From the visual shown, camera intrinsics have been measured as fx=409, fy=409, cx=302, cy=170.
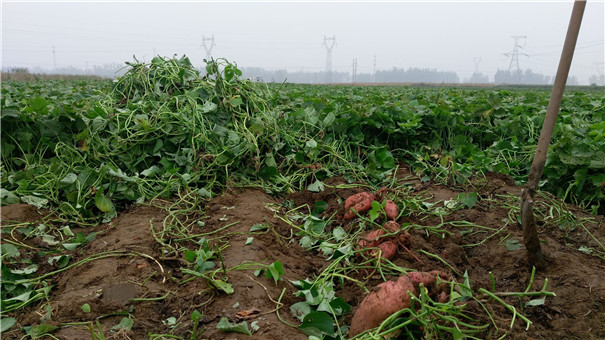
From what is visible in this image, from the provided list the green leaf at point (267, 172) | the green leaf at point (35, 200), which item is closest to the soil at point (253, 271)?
the green leaf at point (35, 200)

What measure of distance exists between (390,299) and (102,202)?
2443mm

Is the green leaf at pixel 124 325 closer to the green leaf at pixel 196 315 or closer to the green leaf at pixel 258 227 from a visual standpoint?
the green leaf at pixel 196 315

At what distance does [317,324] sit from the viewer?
1828 mm

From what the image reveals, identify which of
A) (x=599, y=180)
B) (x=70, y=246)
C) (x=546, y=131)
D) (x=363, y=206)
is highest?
(x=546, y=131)

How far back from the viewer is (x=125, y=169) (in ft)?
12.6

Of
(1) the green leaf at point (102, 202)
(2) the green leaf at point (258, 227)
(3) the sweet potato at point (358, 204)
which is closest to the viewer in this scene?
(2) the green leaf at point (258, 227)

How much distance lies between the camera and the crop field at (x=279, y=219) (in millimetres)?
1876

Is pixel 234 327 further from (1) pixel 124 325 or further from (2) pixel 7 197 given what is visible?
(2) pixel 7 197

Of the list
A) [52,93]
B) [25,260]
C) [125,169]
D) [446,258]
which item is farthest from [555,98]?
[52,93]

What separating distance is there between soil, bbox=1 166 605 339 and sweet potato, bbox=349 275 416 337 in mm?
200

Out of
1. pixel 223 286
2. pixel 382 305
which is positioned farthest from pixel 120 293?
pixel 382 305

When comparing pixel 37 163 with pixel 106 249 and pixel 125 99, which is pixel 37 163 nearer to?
pixel 125 99

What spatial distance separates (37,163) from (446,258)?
364 centimetres

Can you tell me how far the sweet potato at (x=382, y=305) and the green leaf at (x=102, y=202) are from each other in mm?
2267
